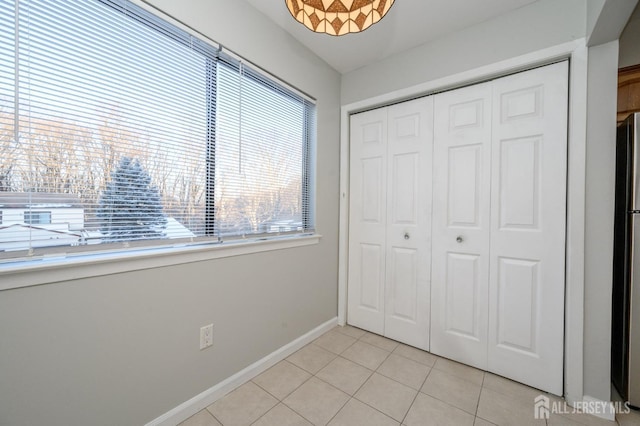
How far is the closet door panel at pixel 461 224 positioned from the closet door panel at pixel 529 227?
0.06m

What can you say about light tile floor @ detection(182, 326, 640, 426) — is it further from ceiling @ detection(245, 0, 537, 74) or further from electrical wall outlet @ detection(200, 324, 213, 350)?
ceiling @ detection(245, 0, 537, 74)

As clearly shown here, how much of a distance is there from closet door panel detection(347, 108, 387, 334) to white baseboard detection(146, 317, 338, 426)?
53cm

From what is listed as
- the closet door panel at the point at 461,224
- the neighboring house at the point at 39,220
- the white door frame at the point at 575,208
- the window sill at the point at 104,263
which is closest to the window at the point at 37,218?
the neighboring house at the point at 39,220

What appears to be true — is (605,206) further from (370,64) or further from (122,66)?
(122,66)

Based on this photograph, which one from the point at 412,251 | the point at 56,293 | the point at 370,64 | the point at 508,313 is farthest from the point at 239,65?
the point at 508,313

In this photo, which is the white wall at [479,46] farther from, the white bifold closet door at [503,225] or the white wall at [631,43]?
the white wall at [631,43]

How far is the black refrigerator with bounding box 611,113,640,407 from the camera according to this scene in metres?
1.46

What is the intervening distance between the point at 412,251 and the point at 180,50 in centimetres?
210

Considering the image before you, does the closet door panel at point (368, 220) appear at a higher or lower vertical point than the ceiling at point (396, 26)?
lower

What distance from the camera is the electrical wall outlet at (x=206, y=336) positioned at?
1.49 metres

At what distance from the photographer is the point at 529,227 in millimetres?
1691

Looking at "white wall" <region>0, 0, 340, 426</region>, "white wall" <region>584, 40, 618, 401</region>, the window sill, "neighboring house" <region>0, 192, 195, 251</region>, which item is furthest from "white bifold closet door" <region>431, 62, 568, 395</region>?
"neighboring house" <region>0, 192, 195, 251</region>

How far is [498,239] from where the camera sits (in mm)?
1793

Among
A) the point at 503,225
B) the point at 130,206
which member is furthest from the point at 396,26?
the point at 130,206
